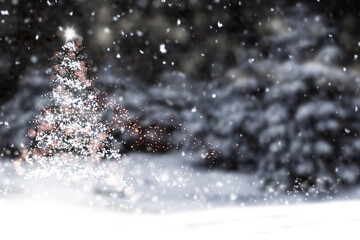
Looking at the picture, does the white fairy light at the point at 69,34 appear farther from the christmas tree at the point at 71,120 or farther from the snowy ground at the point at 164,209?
the snowy ground at the point at 164,209

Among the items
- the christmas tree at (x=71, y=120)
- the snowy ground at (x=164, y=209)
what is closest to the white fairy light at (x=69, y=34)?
the christmas tree at (x=71, y=120)

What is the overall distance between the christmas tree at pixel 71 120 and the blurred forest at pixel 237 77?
0.02 metres

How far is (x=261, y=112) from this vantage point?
2.71ft

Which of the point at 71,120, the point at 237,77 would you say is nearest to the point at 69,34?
the point at 71,120

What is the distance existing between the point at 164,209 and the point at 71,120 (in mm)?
273

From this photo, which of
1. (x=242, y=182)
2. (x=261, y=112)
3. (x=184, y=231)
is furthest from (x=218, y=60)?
(x=184, y=231)

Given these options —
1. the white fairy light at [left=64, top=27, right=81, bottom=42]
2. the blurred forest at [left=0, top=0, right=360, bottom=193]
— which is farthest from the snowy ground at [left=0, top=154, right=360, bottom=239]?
the white fairy light at [left=64, top=27, right=81, bottom=42]

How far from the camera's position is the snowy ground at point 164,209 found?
0.56m

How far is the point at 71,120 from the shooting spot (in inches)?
31.6

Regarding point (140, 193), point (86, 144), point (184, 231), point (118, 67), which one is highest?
point (118, 67)

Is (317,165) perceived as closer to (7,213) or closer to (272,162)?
(272,162)

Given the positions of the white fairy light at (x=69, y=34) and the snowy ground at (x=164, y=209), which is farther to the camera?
the white fairy light at (x=69, y=34)

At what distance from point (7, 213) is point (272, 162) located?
0.52 meters

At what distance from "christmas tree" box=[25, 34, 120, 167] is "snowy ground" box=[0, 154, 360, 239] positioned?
0.06 m
